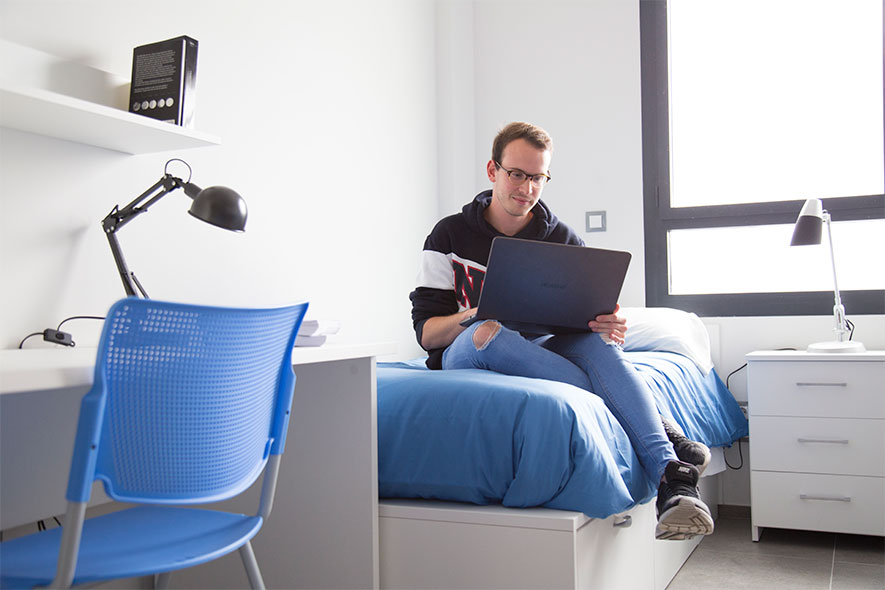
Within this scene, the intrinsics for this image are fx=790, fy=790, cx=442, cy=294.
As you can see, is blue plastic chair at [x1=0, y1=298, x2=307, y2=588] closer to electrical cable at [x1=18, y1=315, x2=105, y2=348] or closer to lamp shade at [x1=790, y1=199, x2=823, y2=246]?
electrical cable at [x1=18, y1=315, x2=105, y2=348]

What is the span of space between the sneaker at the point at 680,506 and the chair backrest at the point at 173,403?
34.4 inches

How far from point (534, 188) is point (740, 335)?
150cm

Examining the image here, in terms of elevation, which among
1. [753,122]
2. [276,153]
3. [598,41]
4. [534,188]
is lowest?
[534,188]

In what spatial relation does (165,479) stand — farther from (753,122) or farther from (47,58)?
(753,122)

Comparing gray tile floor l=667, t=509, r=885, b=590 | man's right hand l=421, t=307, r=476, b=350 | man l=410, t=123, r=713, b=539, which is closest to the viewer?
man l=410, t=123, r=713, b=539

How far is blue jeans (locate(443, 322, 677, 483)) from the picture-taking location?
66.0 inches

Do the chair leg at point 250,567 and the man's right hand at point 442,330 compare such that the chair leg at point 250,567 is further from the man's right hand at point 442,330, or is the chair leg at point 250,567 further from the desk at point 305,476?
the man's right hand at point 442,330

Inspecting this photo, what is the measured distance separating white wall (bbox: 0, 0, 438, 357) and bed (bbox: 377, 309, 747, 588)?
701 mm

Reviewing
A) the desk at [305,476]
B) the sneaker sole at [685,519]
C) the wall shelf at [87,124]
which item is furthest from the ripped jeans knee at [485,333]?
the wall shelf at [87,124]

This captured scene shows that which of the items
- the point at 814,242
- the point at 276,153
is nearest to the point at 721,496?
the point at 814,242

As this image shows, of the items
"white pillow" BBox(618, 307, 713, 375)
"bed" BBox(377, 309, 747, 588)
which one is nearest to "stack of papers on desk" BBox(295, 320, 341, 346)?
"bed" BBox(377, 309, 747, 588)

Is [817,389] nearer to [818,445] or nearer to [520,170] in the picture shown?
[818,445]

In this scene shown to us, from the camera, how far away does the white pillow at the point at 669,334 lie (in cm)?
275

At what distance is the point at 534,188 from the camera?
2.03 meters
